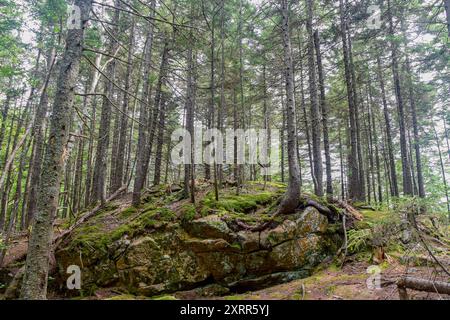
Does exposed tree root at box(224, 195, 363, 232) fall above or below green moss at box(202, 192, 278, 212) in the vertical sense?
below

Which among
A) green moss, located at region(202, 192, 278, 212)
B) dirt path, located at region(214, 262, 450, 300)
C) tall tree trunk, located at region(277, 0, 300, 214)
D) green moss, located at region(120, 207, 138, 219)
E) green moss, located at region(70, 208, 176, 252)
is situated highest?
tall tree trunk, located at region(277, 0, 300, 214)

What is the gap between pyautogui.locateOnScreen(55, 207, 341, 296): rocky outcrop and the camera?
7180mm

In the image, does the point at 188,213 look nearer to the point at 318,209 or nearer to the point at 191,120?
the point at 191,120

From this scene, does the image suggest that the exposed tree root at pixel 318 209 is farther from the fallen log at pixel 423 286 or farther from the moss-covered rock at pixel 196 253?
the fallen log at pixel 423 286

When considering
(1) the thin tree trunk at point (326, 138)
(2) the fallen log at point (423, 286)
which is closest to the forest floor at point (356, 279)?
(2) the fallen log at point (423, 286)

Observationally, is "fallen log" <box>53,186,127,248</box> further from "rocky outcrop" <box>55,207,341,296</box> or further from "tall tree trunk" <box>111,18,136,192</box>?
"tall tree trunk" <box>111,18,136,192</box>

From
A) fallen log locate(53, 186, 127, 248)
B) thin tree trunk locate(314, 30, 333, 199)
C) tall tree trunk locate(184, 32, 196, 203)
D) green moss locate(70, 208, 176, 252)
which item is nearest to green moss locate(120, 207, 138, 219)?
green moss locate(70, 208, 176, 252)

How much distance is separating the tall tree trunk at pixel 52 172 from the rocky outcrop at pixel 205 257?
12.6 ft

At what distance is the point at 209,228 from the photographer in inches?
309

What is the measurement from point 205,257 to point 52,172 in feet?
16.5

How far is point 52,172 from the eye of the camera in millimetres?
3781

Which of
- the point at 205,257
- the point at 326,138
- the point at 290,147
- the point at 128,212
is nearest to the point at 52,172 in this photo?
the point at 205,257

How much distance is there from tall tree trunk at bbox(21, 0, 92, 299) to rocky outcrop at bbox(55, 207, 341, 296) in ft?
12.6
